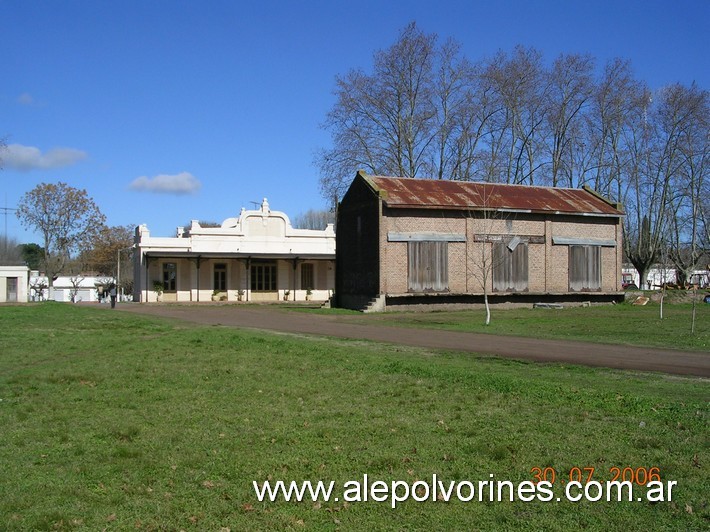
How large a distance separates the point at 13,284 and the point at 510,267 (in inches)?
1624

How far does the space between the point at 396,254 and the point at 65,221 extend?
4393 cm

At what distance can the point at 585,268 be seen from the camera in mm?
41312

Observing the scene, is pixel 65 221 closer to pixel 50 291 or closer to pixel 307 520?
pixel 50 291

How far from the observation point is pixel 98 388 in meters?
11.5

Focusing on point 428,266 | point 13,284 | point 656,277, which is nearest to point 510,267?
point 428,266

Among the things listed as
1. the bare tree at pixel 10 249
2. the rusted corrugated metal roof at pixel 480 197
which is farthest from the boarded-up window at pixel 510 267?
the bare tree at pixel 10 249

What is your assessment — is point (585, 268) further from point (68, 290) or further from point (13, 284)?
point (68, 290)

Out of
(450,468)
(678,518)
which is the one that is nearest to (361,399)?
(450,468)

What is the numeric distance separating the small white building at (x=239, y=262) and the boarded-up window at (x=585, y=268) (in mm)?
18566

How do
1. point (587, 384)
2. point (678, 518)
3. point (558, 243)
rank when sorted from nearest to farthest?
point (678, 518) < point (587, 384) < point (558, 243)

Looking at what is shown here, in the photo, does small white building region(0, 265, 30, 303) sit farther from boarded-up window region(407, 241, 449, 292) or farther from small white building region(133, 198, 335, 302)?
boarded-up window region(407, 241, 449, 292)

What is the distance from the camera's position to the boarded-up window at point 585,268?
134 ft

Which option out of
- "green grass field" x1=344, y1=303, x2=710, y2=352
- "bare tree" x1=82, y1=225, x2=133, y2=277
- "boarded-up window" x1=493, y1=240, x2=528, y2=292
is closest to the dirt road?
"green grass field" x1=344, y1=303, x2=710, y2=352

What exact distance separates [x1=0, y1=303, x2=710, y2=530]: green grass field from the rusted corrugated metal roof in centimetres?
2457
